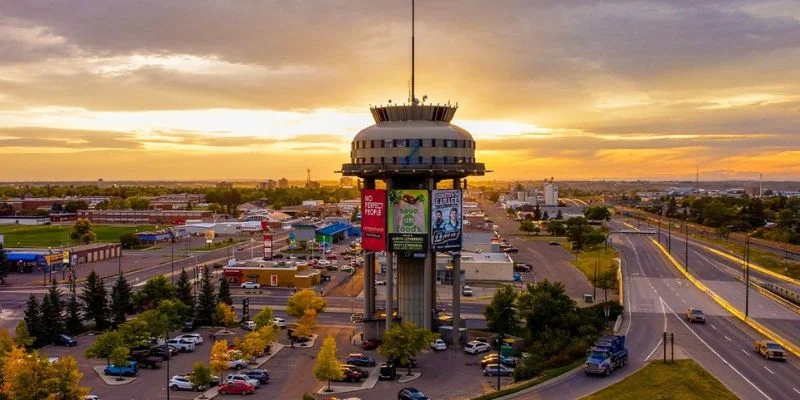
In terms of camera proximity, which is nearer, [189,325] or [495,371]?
[495,371]

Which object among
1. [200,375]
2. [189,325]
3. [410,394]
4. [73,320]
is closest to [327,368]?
[410,394]

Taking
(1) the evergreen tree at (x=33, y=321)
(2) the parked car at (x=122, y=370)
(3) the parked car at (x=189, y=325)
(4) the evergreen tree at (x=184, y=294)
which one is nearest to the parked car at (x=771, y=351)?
(2) the parked car at (x=122, y=370)

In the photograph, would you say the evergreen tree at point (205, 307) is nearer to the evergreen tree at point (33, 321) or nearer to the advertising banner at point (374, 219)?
the evergreen tree at point (33, 321)

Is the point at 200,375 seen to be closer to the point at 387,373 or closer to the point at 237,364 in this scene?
the point at 237,364

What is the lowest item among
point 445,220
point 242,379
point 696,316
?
point 242,379

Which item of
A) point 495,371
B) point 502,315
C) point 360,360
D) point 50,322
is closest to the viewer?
point 495,371

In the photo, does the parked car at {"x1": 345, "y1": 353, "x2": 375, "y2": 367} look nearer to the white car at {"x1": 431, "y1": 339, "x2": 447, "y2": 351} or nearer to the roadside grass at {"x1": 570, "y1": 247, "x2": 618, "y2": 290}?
the white car at {"x1": 431, "y1": 339, "x2": 447, "y2": 351}

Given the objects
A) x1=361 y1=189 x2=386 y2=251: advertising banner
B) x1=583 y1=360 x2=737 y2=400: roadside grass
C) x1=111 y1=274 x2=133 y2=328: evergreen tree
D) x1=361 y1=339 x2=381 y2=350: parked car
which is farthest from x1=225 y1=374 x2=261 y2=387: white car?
x1=111 y1=274 x2=133 y2=328: evergreen tree

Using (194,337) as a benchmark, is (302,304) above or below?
above
